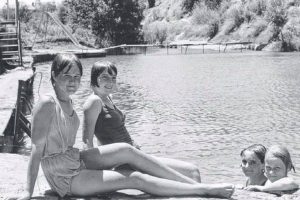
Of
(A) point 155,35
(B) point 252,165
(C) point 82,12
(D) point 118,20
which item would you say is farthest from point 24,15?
(B) point 252,165

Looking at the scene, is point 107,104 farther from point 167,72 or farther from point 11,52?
point 167,72

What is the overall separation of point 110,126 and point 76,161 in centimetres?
70

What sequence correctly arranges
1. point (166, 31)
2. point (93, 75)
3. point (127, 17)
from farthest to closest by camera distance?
point (166, 31)
point (127, 17)
point (93, 75)

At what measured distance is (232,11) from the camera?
2128 inches

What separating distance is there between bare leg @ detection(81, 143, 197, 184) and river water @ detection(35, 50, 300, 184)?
13.4ft

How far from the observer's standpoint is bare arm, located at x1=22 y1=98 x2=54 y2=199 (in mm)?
3592

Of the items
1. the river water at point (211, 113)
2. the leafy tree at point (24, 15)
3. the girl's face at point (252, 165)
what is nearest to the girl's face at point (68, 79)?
the girl's face at point (252, 165)

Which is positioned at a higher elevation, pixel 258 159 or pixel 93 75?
pixel 93 75

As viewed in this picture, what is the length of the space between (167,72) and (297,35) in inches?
765

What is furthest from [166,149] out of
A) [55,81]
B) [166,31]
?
[166,31]

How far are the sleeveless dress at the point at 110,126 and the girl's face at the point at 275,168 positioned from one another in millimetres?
1373

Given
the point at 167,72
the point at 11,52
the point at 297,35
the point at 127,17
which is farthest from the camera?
the point at 127,17

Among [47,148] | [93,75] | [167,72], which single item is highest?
[93,75]

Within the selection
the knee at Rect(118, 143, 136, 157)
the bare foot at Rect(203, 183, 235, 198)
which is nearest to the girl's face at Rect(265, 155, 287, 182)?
the bare foot at Rect(203, 183, 235, 198)
